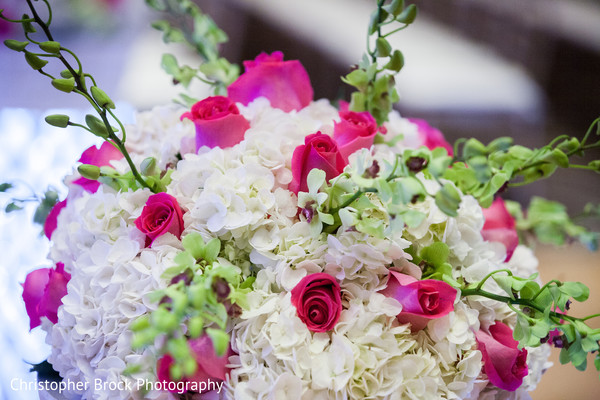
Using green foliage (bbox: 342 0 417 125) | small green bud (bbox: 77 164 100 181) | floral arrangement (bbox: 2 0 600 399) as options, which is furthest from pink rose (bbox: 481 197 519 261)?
small green bud (bbox: 77 164 100 181)

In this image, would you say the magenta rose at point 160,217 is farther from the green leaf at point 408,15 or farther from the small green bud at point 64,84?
the green leaf at point 408,15

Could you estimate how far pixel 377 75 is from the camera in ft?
1.90

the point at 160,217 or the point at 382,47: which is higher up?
the point at 382,47

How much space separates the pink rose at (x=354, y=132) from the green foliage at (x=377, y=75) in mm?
42

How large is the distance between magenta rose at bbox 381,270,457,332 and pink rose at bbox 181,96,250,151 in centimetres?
20

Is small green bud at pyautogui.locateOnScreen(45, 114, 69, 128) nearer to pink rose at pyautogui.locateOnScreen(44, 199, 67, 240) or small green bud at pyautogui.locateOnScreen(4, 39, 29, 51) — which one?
small green bud at pyautogui.locateOnScreen(4, 39, 29, 51)

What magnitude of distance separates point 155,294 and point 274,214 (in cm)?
15

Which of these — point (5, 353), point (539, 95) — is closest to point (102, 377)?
point (5, 353)

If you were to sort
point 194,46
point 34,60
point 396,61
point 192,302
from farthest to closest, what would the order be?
point 194,46 < point 396,61 < point 34,60 < point 192,302

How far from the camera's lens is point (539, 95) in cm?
149

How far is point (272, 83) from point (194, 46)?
0.15 meters

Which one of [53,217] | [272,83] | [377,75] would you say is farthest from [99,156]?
[377,75]

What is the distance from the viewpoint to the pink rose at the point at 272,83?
582mm

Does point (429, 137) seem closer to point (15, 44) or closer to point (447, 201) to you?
point (447, 201)
